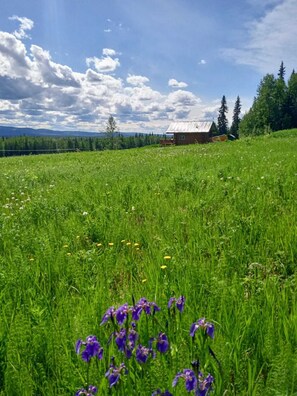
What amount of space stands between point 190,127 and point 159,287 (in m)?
86.2

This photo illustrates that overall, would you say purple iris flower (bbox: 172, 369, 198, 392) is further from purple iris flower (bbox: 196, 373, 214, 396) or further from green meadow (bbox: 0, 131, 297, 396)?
green meadow (bbox: 0, 131, 297, 396)

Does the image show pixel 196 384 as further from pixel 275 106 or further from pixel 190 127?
pixel 275 106

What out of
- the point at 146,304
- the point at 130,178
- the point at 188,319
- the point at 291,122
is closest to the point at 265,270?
the point at 188,319

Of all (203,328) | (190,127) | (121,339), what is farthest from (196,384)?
(190,127)

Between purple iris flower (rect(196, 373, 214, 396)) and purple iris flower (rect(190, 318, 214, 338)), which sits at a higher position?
purple iris flower (rect(190, 318, 214, 338))

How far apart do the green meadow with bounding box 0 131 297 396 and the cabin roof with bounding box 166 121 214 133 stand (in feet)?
266

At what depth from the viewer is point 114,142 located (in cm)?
14688

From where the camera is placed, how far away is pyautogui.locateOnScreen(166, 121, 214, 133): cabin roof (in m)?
84.9

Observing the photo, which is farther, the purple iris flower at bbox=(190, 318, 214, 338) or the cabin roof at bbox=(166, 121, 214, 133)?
the cabin roof at bbox=(166, 121, 214, 133)

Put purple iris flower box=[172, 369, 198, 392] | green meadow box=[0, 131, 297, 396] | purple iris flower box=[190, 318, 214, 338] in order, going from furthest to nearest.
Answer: green meadow box=[0, 131, 297, 396]
purple iris flower box=[190, 318, 214, 338]
purple iris flower box=[172, 369, 198, 392]

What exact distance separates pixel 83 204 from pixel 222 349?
4780 mm

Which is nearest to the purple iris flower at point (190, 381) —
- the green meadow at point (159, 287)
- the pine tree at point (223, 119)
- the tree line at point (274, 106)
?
the green meadow at point (159, 287)

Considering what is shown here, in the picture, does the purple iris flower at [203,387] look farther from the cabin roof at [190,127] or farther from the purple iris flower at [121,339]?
the cabin roof at [190,127]

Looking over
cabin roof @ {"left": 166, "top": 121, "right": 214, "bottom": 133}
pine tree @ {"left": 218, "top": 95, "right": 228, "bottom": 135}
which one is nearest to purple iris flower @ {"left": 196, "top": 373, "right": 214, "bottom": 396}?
cabin roof @ {"left": 166, "top": 121, "right": 214, "bottom": 133}
